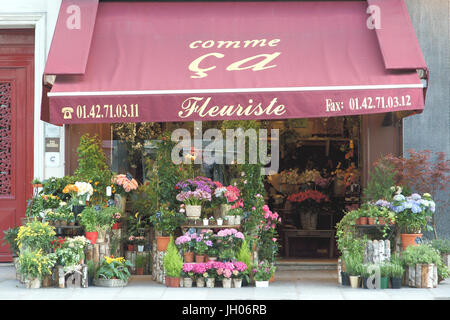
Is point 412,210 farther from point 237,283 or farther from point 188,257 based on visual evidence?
point 188,257

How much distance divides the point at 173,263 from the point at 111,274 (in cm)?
89

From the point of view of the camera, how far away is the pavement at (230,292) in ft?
27.6

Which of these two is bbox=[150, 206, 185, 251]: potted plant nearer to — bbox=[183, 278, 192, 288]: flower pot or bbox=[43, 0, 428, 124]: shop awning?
bbox=[183, 278, 192, 288]: flower pot

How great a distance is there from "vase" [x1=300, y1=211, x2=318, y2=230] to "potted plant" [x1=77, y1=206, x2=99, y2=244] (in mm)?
4441

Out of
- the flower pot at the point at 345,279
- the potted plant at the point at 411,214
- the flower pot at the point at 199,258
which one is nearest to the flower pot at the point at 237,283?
the flower pot at the point at 199,258

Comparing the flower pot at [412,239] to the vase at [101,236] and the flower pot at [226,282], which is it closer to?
the flower pot at [226,282]

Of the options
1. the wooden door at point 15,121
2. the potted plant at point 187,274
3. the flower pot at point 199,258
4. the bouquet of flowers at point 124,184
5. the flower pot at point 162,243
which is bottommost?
the potted plant at point 187,274

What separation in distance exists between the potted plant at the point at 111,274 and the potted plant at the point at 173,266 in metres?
0.60

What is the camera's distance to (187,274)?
30.5 ft

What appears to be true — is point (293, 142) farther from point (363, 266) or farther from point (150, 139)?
point (363, 266)

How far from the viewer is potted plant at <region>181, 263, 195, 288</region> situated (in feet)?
30.2

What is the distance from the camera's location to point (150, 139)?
11.3 meters

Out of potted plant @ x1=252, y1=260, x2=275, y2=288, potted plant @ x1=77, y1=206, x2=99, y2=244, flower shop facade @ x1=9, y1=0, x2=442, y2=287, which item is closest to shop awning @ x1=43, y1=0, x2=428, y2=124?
flower shop facade @ x1=9, y1=0, x2=442, y2=287

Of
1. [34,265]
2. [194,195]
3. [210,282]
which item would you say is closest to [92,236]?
[34,265]
